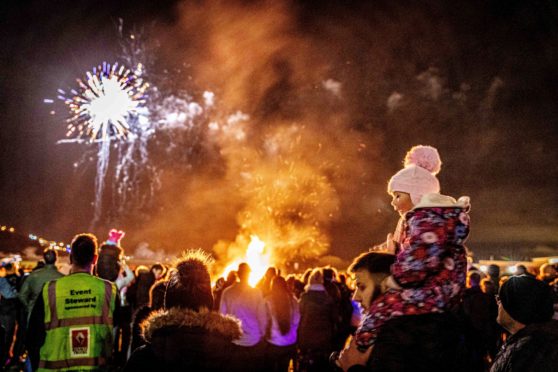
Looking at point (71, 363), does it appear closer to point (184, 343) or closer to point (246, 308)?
point (184, 343)

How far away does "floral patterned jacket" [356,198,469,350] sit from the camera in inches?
103

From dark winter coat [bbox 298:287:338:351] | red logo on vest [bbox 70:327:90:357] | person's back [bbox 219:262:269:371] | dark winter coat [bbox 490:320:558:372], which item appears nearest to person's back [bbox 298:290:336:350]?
dark winter coat [bbox 298:287:338:351]

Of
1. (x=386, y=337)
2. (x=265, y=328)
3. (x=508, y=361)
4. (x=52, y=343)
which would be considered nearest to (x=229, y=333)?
(x=386, y=337)

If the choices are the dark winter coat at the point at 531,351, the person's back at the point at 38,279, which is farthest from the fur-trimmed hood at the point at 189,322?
the person's back at the point at 38,279

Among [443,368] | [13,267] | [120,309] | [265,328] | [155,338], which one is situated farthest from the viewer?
[13,267]

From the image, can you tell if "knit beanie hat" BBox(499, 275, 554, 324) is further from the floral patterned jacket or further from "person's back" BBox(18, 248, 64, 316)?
"person's back" BBox(18, 248, 64, 316)

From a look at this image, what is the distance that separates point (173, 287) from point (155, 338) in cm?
41

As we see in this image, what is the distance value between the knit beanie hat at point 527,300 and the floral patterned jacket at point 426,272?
1.14 m

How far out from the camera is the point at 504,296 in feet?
12.2

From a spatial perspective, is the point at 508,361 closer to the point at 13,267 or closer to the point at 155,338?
the point at 155,338

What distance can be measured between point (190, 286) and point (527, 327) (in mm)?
2467

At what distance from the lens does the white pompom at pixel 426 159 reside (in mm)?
3766

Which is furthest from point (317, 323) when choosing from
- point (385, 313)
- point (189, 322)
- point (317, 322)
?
point (385, 313)

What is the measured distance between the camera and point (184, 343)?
126 inches
